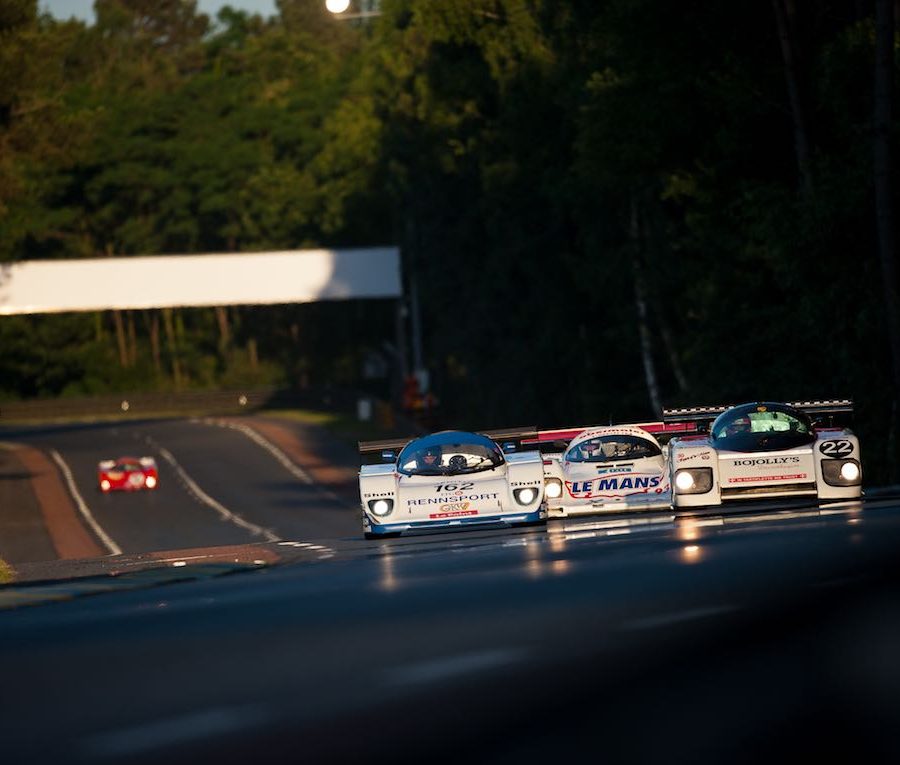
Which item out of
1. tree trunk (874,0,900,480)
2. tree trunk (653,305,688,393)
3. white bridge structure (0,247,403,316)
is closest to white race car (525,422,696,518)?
tree trunk (874,0,900,480)

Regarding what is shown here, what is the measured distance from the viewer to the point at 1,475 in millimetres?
62125

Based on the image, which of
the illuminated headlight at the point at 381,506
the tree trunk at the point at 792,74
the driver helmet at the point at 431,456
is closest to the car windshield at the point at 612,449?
the driver helmet at the point at 431,456

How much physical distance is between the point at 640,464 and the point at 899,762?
1640 cm

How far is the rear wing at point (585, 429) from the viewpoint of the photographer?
2652 centimetres

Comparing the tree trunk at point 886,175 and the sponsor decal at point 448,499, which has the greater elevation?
the tree trunk at point 886,175

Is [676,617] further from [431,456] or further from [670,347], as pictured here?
[670,347]

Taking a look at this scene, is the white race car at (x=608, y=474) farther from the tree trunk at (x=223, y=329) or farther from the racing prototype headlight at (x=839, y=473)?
the tree trunk at (x=223, y=329)

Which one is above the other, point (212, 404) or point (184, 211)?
point (184, 211)

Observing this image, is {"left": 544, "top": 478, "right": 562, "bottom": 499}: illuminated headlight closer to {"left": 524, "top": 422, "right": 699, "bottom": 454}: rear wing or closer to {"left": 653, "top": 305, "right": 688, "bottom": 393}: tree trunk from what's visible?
{"left": 524, "top": 422, "right": 699, "bottom": 454}: rear wing

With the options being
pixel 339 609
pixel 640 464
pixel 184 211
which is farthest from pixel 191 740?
pixel 184 211

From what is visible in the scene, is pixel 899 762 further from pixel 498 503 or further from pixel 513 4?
pixel 513 4

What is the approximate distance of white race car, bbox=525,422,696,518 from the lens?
82.1 ft

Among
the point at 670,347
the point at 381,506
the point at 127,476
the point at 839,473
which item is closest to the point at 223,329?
the point at 127,476

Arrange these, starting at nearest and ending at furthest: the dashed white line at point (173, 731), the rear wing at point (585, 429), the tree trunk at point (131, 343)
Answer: the dashed white line at point (173, 731)
the rear wing at point (585, 429)
the tree trunk at point (131, 343)
